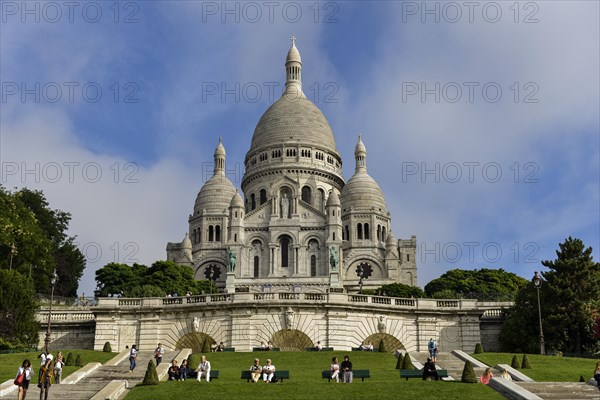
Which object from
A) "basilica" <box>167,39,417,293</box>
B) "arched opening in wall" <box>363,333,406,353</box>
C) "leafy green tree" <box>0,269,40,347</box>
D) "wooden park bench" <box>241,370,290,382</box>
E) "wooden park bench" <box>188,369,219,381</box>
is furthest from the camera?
"basilica" <box>167,39,417,293</box>

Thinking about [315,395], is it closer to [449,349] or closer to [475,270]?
[449,349]

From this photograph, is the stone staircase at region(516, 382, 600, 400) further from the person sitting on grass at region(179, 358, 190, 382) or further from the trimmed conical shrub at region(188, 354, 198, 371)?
the trimmed conical shrub at region(188, 354, 198, 371)

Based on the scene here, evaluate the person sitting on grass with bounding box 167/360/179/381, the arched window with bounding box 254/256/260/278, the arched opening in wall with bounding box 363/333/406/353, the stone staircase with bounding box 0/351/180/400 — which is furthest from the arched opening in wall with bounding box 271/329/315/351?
the arched window with bounding box 254/256/260/278

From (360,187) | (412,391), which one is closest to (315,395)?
(412,391)

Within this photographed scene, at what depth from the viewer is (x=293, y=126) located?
124 metres

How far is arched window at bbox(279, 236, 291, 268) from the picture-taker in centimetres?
10712

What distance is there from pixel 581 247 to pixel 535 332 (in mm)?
6159

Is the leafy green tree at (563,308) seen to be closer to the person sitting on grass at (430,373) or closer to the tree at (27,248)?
the person sitting on grass at (430,373)

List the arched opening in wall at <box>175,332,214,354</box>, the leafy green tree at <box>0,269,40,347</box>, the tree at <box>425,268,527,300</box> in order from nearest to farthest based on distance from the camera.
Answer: the leafy green tree at <box>0,269,40,347</box> → the arched opening in wall at <box>175,332,214,354</box> → the tree at <box>425,268,527,300</box>

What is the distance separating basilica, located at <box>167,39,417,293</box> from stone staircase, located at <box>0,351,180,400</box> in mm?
56320

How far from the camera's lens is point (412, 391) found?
87.4 feet

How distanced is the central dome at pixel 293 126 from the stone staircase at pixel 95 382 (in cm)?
8567

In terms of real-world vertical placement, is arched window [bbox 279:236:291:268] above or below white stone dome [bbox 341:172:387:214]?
below

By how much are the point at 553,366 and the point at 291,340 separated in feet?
49.0
